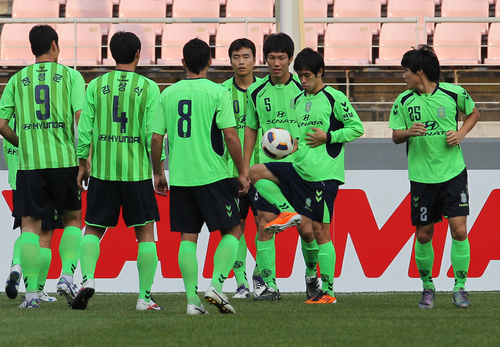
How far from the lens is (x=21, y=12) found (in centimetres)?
1195

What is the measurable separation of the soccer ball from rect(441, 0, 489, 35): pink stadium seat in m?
7.44

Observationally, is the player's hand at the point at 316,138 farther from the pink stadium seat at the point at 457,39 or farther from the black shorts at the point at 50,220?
the pink stadium seat at the point at 457,39

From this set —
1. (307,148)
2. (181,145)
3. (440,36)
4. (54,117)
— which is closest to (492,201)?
(307,148)

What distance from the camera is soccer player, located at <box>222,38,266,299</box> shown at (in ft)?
19.8

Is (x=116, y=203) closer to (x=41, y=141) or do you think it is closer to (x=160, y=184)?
(x=160, y=184)

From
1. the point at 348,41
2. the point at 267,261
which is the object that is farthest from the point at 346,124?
the point at 348,41

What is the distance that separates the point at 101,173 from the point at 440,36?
7.90m

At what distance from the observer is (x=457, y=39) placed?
11281mm

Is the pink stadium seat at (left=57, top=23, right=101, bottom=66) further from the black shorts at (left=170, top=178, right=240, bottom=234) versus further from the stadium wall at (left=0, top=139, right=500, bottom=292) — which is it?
the black shorts at (left=170, top=178, right=240, bottom=234)

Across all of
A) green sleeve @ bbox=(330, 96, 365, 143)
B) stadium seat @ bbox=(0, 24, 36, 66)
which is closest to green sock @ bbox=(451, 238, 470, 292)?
green sleeve @ bbox=(330, 96, 365, 143)

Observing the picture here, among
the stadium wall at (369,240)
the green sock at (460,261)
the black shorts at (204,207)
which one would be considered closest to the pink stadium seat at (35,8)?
the stadium wall at (369,240)

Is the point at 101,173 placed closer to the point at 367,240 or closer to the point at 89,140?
the point at 89,140

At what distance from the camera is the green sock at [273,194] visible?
5477 mm

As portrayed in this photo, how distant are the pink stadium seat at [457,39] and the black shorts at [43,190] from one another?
7322 mm
